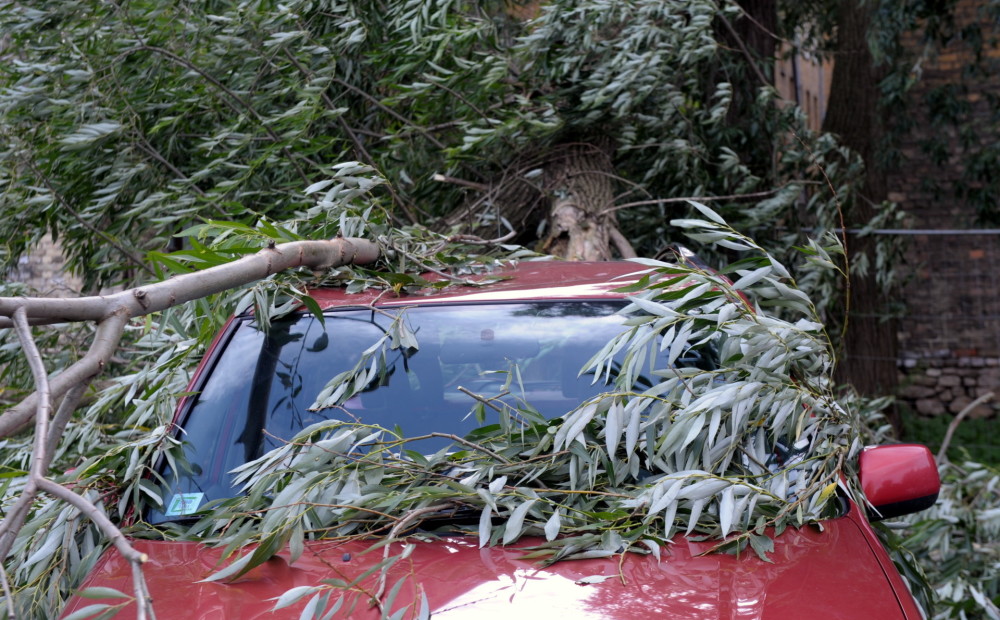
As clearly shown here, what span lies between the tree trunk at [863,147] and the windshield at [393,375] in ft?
23.4

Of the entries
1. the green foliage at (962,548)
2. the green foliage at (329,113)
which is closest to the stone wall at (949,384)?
the green foliage at (329,113)

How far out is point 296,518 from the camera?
236 centimetres

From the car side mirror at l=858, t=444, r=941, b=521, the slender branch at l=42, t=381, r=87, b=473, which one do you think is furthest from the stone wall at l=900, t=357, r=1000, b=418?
the slender branch at l=42, t=381, r=87, b=473

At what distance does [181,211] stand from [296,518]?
3604 mm

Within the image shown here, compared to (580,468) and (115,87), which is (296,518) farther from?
(115,87)

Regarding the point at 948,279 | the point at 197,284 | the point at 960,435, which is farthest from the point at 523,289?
the point at 948,279

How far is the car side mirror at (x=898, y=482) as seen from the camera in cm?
275

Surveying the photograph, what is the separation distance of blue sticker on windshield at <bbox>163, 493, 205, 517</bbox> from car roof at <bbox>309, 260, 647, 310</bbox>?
0.79 m

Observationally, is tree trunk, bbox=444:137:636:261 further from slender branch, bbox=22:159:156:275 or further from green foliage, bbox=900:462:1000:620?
green foliage, bbox=900:462:1000:620

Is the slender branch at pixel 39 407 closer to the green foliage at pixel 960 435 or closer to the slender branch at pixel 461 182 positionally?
the slender branch at pixel 461 182

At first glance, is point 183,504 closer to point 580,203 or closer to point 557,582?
point 557,582

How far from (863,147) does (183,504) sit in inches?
352

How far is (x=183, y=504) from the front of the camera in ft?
9.03

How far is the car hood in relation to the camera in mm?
2041
